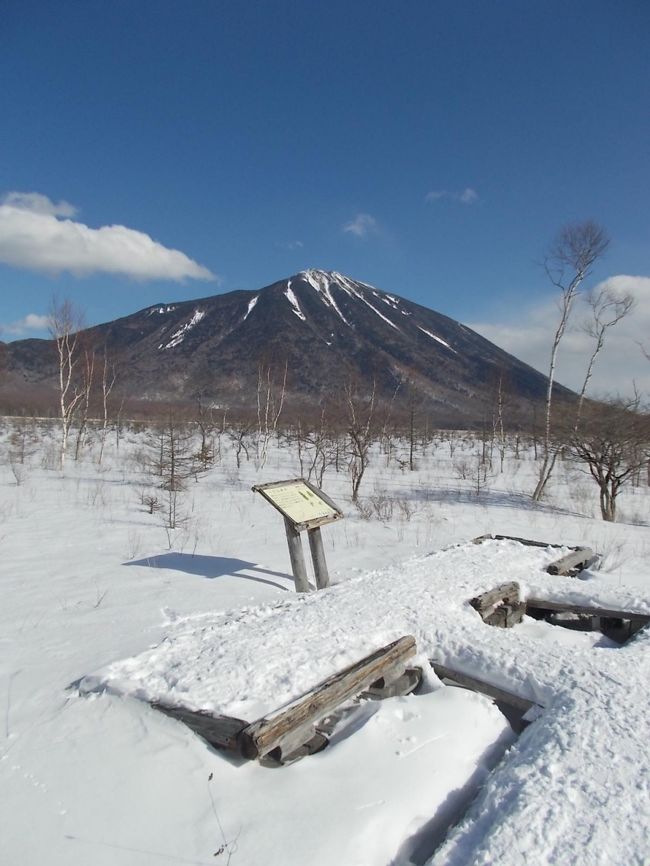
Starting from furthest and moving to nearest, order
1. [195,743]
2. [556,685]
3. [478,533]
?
[478,533]
[556,685]
[195,743]

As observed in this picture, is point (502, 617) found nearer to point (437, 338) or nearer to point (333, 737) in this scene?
point (333, 737)

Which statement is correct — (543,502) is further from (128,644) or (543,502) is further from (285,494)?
(128,644)

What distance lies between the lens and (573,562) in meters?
6.89

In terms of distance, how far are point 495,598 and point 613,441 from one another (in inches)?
426

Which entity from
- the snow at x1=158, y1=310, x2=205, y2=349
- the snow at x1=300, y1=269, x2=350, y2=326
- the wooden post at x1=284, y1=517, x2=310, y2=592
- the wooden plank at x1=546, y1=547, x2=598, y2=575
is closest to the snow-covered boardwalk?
the wooden post at x1=284, y1=517, x2=310, y2=592

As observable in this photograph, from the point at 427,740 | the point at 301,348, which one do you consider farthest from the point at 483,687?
the point at 301,348

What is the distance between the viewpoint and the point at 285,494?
5910 millimetres

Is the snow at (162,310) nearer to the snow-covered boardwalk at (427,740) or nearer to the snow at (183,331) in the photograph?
the snow at (183,331)

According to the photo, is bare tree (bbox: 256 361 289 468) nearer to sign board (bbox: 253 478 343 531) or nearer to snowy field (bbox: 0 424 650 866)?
sign board (bbox: 253 478 343 531)

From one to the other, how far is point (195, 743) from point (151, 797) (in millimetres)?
386

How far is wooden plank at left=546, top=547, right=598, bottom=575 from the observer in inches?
254

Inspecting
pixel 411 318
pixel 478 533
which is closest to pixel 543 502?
pixel 478 533

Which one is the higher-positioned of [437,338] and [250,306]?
[250,306]

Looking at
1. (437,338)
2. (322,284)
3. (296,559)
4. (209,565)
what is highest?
(322,284)
